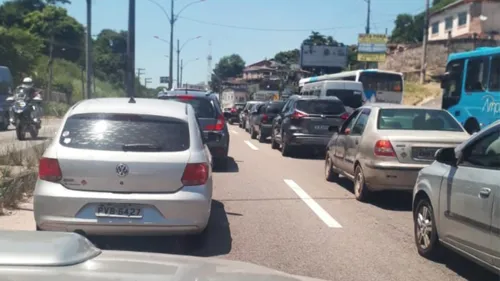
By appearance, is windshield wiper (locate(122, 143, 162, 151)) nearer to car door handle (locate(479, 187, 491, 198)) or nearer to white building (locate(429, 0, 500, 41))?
car door handle (locate(479, 187, 491, 198))

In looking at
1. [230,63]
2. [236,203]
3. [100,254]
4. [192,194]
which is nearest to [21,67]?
[236,203]

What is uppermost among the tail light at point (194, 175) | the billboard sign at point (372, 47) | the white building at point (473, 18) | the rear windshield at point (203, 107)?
the white building at point (473, 18)

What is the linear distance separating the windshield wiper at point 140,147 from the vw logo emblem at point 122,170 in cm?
20

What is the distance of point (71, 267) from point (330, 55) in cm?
8080

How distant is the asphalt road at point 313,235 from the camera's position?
654 centimetres

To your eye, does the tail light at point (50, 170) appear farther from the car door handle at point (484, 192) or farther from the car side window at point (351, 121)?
the car side window at point (351, 121)

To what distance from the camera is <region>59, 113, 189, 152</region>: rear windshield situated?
662 cm

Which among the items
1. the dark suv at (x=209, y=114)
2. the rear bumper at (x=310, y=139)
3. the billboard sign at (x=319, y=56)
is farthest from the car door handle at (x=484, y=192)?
the billboard sign at (x=319, y=56)

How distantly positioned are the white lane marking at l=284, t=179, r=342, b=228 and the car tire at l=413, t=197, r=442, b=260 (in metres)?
1.60

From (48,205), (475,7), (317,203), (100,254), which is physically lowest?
(317,203)

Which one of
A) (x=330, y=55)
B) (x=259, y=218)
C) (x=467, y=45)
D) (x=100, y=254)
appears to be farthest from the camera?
(x=330, y=55)

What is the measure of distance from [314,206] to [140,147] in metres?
4.26

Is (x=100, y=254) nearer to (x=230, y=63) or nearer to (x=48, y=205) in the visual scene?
(x=48, y=205)

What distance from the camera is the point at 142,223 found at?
6.39m
